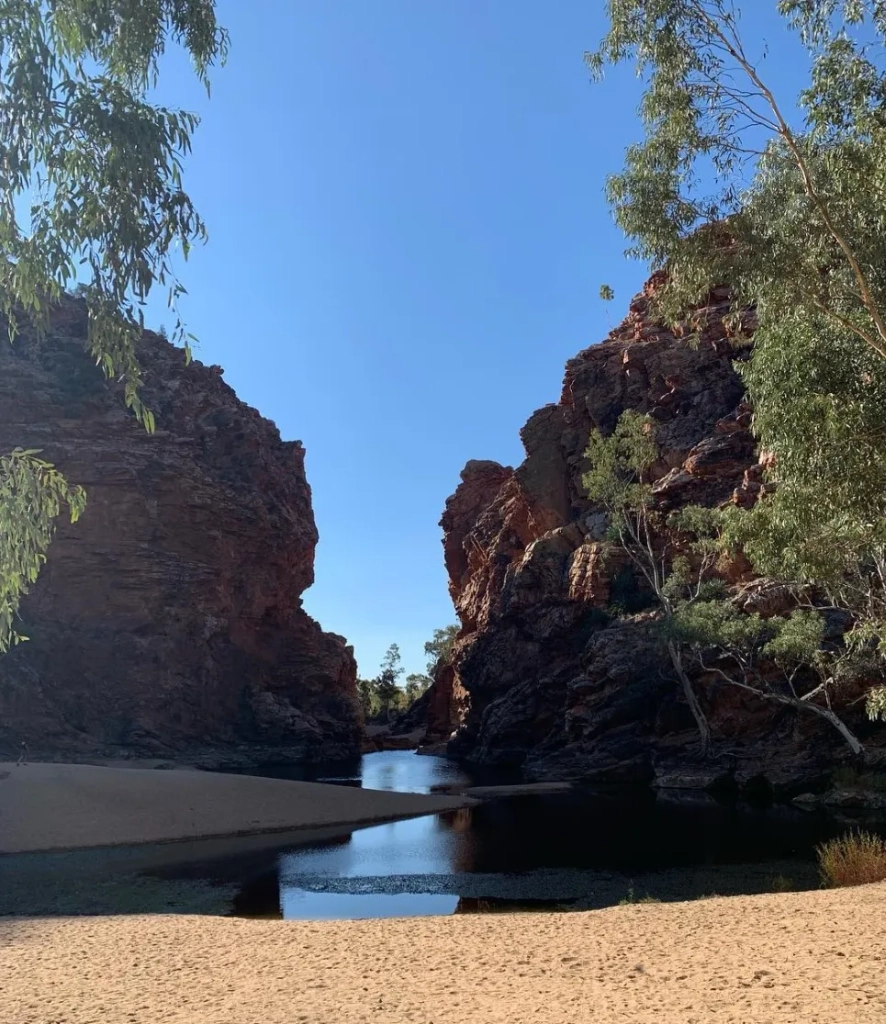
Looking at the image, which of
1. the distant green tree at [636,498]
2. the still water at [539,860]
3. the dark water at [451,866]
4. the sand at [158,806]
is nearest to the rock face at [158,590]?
the sand at [158,806]

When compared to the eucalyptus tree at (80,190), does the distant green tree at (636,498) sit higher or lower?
higher

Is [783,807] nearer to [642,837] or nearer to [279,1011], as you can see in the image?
[642,837]

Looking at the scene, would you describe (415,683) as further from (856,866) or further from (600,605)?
(856,866)

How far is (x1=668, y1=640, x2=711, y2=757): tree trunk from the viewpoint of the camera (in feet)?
103

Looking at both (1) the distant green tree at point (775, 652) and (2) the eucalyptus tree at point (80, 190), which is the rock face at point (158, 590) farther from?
(2) the eucalyptus tree at point (80, 190)

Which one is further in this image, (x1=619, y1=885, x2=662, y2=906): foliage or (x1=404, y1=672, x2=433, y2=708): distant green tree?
(x1=404, y1=672, x2=433, y2=708): distant green tree

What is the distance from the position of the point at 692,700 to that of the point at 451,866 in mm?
19763

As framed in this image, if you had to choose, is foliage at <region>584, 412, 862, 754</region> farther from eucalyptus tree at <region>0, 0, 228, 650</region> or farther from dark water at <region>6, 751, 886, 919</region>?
eucalyptus tree at <region>0, 0, 228, 650</region>

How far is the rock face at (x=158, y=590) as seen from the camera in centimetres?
4169

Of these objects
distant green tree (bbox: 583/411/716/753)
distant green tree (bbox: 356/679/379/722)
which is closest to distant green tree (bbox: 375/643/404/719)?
distant green tree (bbox: 356/679/379/722)

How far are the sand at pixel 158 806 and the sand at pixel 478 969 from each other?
10323mm

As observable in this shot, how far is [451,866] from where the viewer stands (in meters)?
15.0

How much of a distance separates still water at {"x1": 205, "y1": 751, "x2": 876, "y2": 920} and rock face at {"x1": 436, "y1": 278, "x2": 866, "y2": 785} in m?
8.90

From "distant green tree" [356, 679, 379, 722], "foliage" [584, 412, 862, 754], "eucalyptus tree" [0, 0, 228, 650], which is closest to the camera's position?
"eucalyptus tree" [0, 0, 228, 650]
